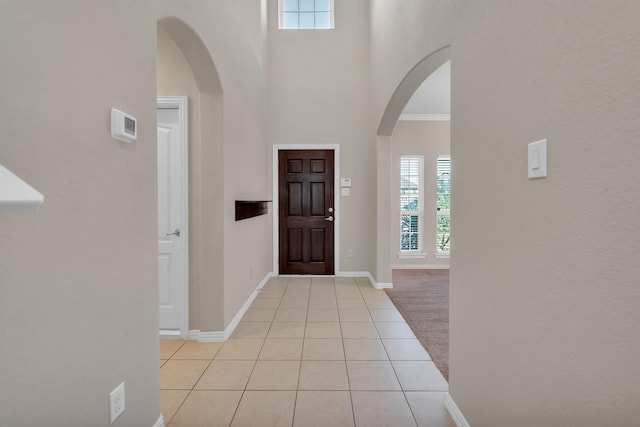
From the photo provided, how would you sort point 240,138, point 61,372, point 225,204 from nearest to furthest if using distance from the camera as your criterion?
point 61,372 → point 225,204 → point 240,138

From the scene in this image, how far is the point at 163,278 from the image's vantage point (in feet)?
9.40

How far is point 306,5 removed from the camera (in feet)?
17.6

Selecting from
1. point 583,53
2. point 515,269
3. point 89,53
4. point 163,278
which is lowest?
point 163,278

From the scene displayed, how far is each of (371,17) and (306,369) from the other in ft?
16.0

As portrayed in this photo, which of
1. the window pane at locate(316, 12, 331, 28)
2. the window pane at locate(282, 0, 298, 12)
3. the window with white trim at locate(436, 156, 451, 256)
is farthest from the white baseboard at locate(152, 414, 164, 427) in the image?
the window pane at locate(282, 0, 298, 12)

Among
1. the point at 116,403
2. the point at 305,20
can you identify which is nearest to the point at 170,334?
the point at 116,403

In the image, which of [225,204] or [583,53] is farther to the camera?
[225,204]

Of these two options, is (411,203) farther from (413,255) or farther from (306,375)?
(306,375)

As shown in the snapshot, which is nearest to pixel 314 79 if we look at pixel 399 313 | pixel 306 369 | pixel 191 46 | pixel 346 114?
pixel 346 114

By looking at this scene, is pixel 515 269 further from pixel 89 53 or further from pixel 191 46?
pixel 191 46

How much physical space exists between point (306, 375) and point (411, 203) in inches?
174

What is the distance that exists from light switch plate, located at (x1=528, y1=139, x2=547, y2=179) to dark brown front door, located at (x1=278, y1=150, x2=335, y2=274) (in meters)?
4.15

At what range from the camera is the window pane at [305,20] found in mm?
5363

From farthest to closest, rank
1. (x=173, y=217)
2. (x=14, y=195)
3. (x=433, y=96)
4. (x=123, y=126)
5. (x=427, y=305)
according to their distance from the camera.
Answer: (x=433, y=96) → (x=427, y=305) → (x=173, y=217) → (x=123, y=126) → (x=14, y=195)
